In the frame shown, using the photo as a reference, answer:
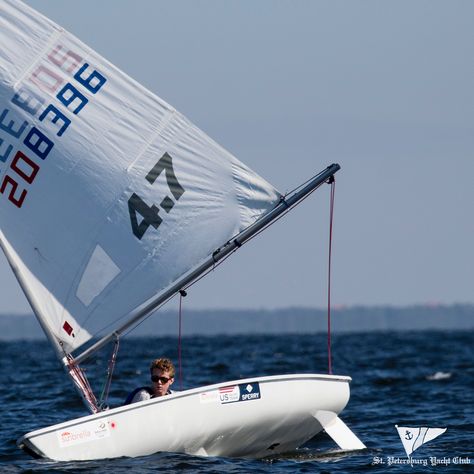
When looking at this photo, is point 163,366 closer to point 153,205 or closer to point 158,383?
point 158,383

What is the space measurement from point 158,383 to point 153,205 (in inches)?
73.3

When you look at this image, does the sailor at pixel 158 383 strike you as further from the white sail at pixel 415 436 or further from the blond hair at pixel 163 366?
the white sail at pixel 415 436

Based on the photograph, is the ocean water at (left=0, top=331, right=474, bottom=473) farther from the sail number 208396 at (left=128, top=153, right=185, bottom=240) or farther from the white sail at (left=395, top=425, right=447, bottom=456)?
the sail number 208396 at (left=128, top=153, right=185, bottom=240)

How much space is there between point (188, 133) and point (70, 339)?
2485 millimetres

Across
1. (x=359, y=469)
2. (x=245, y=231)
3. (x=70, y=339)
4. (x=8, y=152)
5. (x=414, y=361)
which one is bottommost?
(x=359, y=469)

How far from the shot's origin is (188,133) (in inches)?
510

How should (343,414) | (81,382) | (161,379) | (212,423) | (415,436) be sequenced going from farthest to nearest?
(343,414) < (415,436) < (81,382) < (161,379) < (212,423)

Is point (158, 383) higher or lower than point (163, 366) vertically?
lower

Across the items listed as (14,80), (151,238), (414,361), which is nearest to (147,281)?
(151,238)

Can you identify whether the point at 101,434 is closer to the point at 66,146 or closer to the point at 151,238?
the point at 151,238

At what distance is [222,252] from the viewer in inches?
507

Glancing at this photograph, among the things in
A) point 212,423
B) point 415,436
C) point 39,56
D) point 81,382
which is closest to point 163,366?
point 212,423

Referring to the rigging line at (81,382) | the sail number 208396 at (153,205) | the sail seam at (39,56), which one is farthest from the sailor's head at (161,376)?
the sail seam at (39,56)

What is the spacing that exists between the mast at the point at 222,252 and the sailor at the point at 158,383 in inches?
21.1
